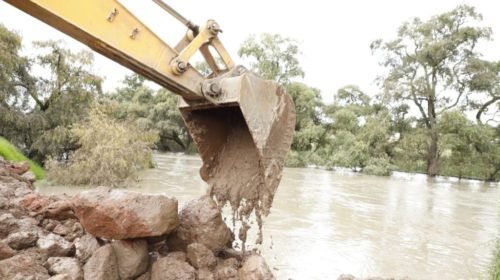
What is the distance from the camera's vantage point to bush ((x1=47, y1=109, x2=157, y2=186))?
380 inches

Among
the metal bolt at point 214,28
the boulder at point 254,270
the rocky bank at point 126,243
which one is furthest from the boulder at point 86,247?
the metal bolt at point 214,28

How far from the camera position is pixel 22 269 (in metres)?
2.65

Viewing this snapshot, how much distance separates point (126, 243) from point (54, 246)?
0.55 meters

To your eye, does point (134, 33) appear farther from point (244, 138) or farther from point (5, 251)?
point (5, 251)

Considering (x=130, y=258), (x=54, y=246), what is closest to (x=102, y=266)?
(x=130, y=258)

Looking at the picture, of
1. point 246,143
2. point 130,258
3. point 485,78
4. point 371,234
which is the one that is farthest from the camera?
point 485,78

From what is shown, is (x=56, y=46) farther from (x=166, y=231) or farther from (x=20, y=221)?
(x=166, y=231)

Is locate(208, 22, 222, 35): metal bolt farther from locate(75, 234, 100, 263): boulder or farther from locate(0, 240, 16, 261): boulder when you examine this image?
locate(0, 240, 16, 261): boulder

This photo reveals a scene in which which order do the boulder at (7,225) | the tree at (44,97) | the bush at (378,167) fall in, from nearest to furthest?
1. the boulder at (7,225)
2. the tree at (44,97)
3. the bush at (378,167)

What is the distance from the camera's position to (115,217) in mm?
2809

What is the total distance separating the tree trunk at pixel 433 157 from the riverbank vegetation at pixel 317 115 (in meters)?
0.06

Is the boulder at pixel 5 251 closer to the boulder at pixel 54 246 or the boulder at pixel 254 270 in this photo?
the boulder at pixel 54 246

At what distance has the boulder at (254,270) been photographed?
2.88 metres

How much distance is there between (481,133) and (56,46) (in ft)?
64.8
